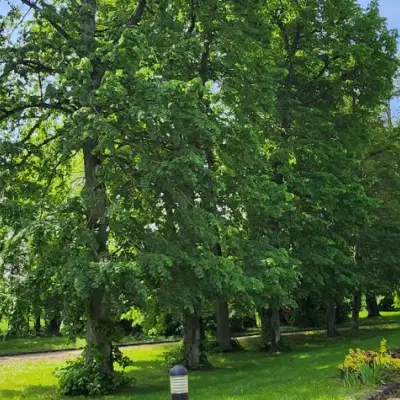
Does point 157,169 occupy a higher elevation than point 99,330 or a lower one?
higher

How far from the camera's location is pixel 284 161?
18500 millimetres

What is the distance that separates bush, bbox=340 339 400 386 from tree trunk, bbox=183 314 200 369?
6748 millimetres

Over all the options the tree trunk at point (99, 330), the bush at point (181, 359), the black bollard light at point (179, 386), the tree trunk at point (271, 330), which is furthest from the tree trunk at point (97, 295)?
the tree trunk at point (271, 330)

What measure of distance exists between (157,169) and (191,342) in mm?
7028

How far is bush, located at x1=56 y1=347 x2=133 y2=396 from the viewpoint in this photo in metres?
11.4

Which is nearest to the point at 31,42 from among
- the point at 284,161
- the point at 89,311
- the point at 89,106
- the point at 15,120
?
the point at 15,120

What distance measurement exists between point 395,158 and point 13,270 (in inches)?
701

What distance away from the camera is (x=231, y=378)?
13242 mm

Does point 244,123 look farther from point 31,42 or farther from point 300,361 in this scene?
point 300,361

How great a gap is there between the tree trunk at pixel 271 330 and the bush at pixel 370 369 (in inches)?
420

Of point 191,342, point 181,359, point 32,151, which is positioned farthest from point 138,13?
point 181,359

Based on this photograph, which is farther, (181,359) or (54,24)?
(181,359)

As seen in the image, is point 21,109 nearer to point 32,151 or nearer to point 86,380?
point 32,151

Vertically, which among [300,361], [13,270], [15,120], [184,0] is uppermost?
[184,0]
